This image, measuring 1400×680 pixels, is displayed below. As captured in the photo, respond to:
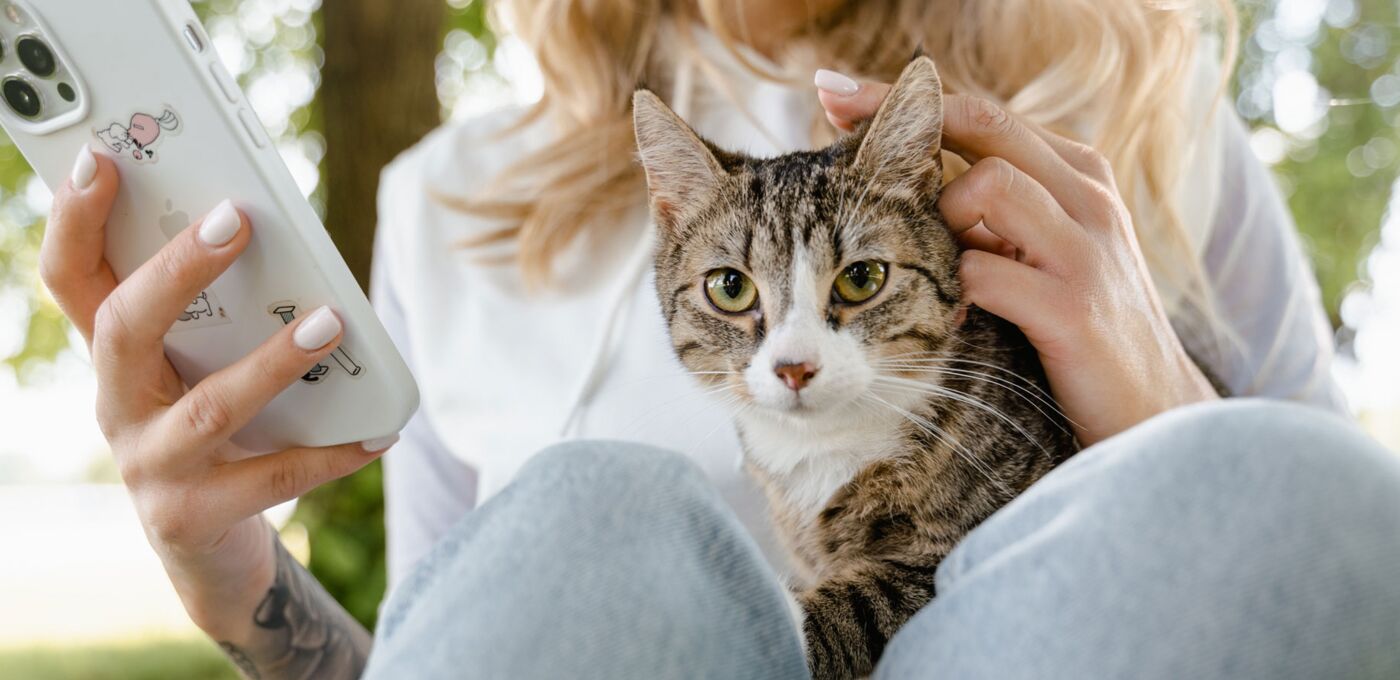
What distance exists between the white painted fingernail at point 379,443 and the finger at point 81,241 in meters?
0.31

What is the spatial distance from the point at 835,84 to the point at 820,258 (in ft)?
0.58

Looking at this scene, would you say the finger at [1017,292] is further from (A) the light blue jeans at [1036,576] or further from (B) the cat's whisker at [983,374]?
(A) the light blue jeans at [1036,576]

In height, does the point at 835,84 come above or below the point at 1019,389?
above

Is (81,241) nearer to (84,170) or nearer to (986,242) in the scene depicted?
(84,170)

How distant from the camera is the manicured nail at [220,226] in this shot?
89cm

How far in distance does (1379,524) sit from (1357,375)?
1995 millimetres

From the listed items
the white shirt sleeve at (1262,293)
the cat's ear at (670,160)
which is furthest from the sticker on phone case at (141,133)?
the white shirt sleeve at (1262,293)

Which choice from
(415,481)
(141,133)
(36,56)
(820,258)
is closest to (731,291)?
(820,258)

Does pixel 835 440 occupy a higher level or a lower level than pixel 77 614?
higher

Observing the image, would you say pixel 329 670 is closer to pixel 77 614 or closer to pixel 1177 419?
pixel 1177 419

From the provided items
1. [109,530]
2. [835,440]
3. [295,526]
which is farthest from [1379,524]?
[295,526]

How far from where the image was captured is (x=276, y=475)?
1013 mm

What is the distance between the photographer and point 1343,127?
11.1 ft

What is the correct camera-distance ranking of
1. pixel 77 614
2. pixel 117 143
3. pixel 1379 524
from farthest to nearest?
pixel 77 614, pixel 117 143, pixel 1379 524
